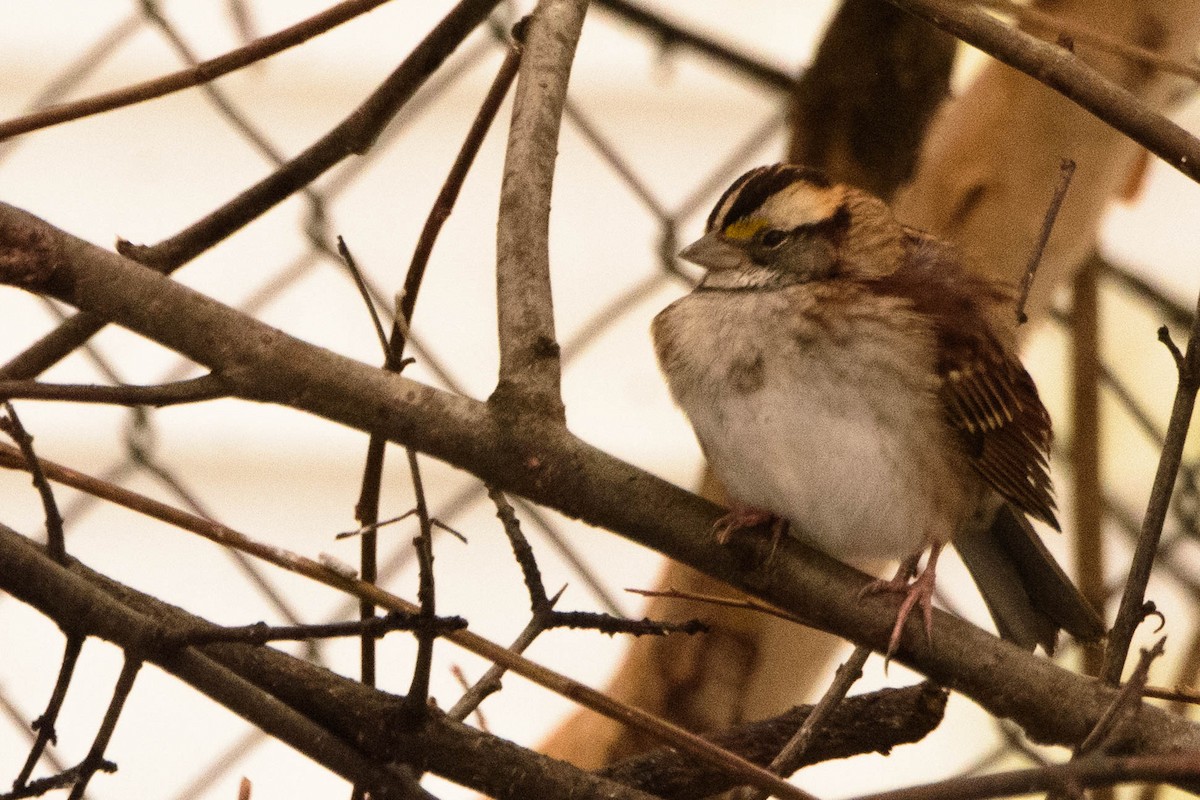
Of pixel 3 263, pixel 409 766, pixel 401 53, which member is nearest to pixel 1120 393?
pixel 401 53

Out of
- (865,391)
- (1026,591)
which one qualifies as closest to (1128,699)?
(865,391)

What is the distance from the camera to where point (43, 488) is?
0.62 m

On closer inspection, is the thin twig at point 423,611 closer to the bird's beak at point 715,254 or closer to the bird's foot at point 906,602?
the bird's foot at point 906,602

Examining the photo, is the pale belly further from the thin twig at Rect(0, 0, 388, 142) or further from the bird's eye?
the thin twig at Rect(0, 0, 388, 142)

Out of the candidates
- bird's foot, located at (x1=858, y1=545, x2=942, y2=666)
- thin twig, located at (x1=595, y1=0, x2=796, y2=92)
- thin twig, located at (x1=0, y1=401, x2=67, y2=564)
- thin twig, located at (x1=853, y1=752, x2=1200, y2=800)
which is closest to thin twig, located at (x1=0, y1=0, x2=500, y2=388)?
thin twig, located at (x1=0, y1=401, x2=67, y2=564)

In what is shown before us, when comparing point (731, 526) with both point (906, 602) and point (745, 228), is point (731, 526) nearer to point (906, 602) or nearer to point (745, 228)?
point (906, 602)

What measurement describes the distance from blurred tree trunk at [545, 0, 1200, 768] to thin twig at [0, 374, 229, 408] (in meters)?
0.68

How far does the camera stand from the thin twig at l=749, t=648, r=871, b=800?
731 mm

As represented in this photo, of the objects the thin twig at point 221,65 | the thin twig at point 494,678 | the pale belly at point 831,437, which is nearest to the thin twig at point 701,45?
the pale belly at point 831,437

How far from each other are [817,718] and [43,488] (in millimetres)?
364

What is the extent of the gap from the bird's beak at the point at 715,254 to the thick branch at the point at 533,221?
34cm

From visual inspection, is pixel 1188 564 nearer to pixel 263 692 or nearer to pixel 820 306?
pixel 820 306

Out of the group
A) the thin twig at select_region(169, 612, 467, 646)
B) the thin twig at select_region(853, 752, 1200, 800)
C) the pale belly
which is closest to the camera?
the thin twig at select_region(853, 752, 1200, 800)

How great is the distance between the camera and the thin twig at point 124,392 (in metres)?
0.61
